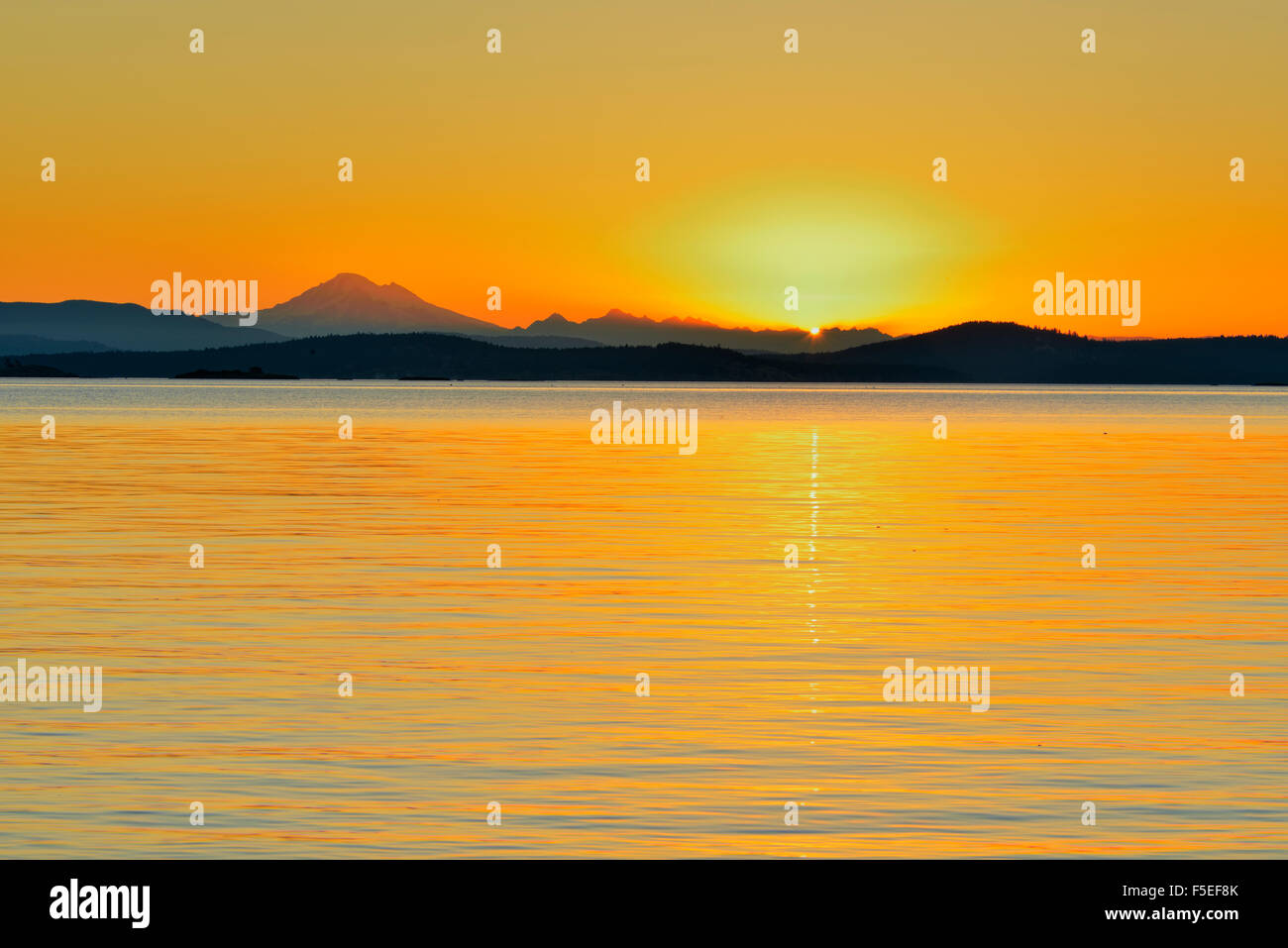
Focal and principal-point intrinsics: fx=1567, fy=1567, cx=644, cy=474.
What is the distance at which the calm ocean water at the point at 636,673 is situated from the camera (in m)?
12.4

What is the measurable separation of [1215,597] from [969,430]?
254ft

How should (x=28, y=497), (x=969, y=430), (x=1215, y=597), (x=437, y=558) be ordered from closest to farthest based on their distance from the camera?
1. (x=1215, y=597)
2. (x=437, y=558)
3. (x=28, y=497)
4. (x=969, y=430)

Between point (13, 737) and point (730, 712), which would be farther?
point (730, 712)

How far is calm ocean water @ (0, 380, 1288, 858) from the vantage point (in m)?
12.4

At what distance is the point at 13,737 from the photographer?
15055 mm

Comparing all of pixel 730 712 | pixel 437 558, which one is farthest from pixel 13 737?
pixel 437 558

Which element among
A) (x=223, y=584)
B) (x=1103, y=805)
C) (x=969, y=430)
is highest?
(x=969, y=430)

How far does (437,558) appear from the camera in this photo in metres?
29.1

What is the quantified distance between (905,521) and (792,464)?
2545cm

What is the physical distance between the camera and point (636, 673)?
18.4 metres

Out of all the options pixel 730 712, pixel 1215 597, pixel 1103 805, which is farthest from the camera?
pixel 1215 597
